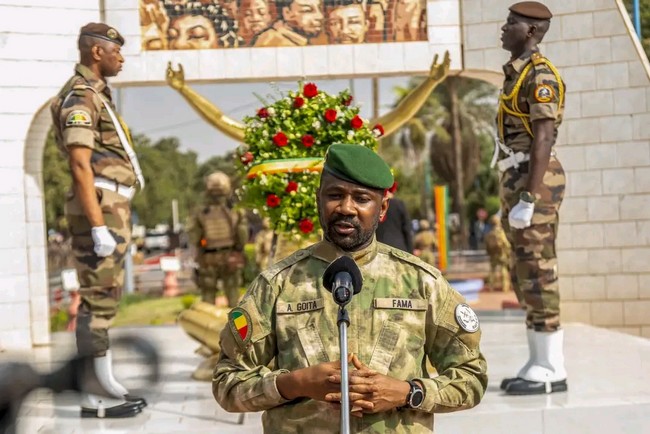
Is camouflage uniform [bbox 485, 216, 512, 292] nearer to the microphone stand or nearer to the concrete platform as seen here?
the concrete platform

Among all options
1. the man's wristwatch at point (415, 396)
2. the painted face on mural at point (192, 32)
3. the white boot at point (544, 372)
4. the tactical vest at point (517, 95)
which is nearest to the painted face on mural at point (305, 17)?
the painted face on mural at point (192, 32)

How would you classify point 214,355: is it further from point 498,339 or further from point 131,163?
point 498,339

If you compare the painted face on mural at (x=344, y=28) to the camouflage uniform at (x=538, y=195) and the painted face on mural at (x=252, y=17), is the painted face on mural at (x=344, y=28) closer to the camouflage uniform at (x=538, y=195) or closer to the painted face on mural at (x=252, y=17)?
the painted face on mural at (x=252, y=17)

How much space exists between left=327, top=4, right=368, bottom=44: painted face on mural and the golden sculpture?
4.55ft

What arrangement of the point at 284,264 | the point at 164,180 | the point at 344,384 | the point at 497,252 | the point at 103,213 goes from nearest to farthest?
the point at 344,384
the point at 284,264
the point at 103,213
the point at 497,252
the point at 164,180

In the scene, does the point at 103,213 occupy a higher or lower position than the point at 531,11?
lower

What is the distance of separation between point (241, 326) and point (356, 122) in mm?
4234

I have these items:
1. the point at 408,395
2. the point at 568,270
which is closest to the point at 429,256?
the point at 568,270

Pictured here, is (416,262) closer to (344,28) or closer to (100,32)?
(100,32)

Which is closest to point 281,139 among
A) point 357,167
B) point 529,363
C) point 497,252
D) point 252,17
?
point 529,363

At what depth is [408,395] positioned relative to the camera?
8.58ft

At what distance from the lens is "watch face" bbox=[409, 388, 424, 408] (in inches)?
103

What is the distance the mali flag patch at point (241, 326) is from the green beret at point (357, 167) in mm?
434

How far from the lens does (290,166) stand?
6746 millimetres
